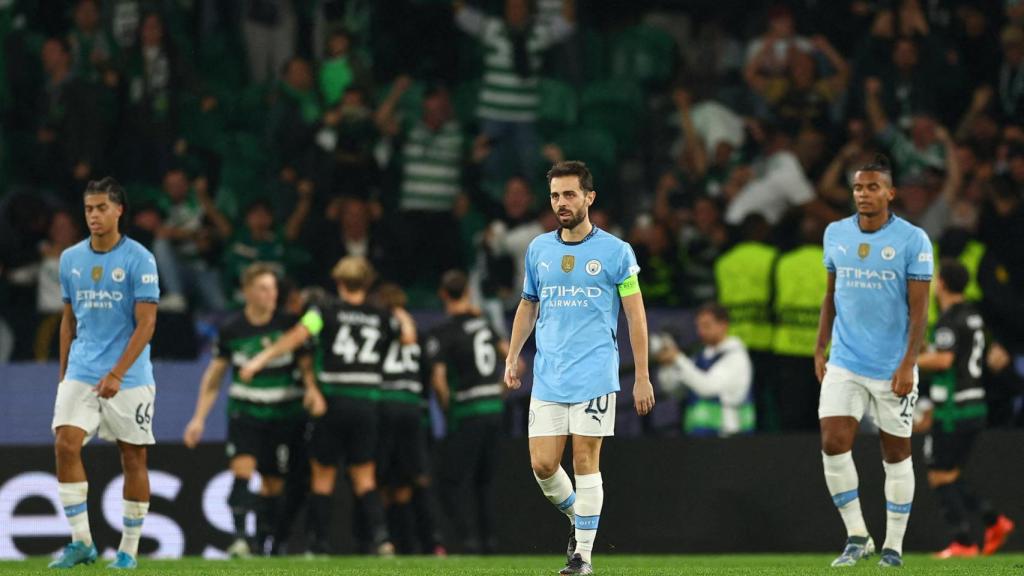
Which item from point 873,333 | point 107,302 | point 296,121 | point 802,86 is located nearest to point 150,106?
point 296,121

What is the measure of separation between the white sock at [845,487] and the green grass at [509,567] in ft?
0.81

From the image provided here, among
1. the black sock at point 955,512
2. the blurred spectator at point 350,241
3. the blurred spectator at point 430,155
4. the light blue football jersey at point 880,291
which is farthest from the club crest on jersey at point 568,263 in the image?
the blurred spectator at point 430,155

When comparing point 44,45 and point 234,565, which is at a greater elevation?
point 44,45

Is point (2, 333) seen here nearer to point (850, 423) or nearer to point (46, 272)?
point (46, 272)

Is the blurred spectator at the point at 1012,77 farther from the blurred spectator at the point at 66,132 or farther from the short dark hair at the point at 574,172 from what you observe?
the short dark hair at the point at 574,172

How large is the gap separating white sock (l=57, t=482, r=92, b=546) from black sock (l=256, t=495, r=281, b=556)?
3.41 metres

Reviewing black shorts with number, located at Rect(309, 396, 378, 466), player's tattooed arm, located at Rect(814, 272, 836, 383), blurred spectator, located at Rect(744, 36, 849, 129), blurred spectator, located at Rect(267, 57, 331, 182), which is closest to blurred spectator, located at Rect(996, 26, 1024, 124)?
blurred spectator, located at Rect(744, 36, 849, 129)

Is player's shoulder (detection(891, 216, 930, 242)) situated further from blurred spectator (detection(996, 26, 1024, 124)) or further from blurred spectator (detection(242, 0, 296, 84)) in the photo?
blurred spectator (detection(242, 0, 296, 84))

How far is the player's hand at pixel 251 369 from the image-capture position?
13172 mm

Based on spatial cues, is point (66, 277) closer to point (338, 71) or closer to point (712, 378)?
point (712, 378)

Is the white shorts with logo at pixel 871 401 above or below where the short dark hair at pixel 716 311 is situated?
below

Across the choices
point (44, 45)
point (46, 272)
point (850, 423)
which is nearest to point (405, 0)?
point (44, 45)

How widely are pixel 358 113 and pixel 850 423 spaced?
30.7 ft

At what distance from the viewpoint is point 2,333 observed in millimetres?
16469
